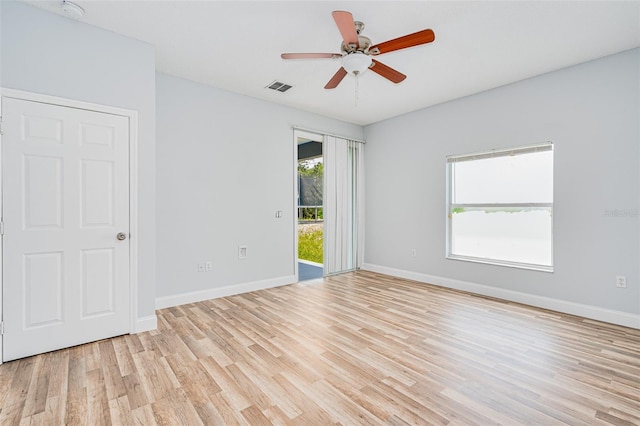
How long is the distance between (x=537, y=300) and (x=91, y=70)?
537 cm

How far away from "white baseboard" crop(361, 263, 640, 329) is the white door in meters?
Result: 4.12

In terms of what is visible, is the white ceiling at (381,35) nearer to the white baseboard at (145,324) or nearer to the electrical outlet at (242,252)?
the electrical outlet at (242,252)

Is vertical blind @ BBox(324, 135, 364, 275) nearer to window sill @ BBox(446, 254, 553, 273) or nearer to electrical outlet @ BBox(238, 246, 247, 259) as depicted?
electrical outlet @ BBox(238, 246, 247, 259)

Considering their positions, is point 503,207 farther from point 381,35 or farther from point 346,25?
point 346,25

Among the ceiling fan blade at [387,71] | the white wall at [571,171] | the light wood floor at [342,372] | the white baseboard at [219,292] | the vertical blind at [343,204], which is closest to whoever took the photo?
the light wood floor at [342,372]

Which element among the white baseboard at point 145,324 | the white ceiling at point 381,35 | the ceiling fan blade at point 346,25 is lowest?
the white baseboard at point 145,324

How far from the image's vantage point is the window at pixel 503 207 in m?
Answer: 3.76

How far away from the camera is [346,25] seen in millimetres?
2096

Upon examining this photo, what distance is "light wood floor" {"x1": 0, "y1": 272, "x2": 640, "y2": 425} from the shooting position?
1.80 meters

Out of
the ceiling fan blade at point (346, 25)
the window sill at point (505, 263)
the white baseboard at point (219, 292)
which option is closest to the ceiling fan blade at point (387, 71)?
the ceiling fan blade at point (346, 25)

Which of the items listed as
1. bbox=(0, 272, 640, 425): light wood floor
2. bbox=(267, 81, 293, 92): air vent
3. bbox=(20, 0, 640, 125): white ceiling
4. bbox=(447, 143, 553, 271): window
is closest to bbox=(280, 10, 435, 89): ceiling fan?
bbox=(20, 0, 640, 125): white ceiling

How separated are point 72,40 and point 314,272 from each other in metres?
4.58

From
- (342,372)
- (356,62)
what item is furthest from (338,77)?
(342,372)

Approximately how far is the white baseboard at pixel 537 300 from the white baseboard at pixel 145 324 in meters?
3.82
